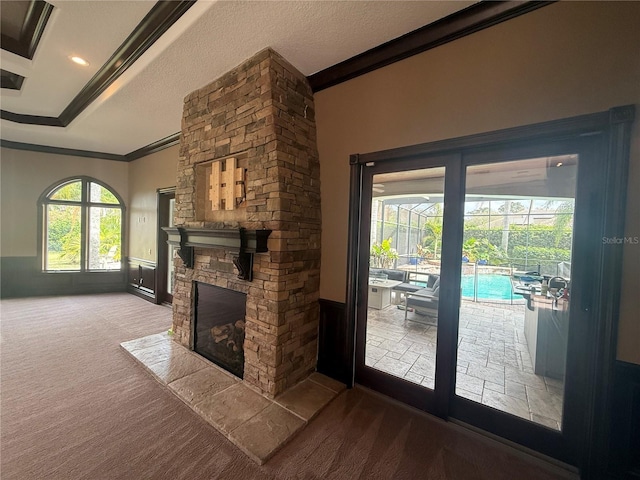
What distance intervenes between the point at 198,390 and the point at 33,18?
3884 millimetres

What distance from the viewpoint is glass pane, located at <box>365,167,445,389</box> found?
7.25ft

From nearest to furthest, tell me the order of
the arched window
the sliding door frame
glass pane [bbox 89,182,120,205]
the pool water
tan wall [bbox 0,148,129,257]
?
1. the sliding door frame
2. the pool water
3. tan wall [bbox 0,148,129,257]
4. the arched window
5. glass pane [bbox 89,182,120,205]

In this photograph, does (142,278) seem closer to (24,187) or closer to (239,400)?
(24,187)

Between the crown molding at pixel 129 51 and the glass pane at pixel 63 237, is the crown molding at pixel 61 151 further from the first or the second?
the crown molding at pixel 129 51

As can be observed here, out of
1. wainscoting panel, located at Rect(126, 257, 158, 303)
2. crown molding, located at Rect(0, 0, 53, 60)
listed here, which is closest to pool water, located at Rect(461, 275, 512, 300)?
crown molding, located at Rect(0, 0, 53, 60)

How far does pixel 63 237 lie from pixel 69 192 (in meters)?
1.02

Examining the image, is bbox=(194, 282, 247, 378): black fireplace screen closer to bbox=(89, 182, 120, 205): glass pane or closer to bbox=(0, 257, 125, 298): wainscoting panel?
bbox=(0, 257, 125, 298): wainscoting panel

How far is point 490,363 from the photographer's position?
2.04 m

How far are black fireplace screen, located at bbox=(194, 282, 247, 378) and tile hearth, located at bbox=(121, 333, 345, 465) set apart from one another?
0.33 feet

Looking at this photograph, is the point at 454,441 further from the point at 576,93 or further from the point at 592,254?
the point at 576,93

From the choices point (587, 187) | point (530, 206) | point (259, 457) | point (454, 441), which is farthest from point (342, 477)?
point (587, 187)

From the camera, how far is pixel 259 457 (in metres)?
1.67

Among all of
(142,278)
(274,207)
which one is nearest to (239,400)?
(274,207)

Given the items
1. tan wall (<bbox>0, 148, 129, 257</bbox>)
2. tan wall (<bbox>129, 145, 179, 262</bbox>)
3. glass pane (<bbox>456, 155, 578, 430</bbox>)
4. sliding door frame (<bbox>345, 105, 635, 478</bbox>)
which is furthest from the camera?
tan wall (<bbox>0, 148, 129, 257</bbox>)
